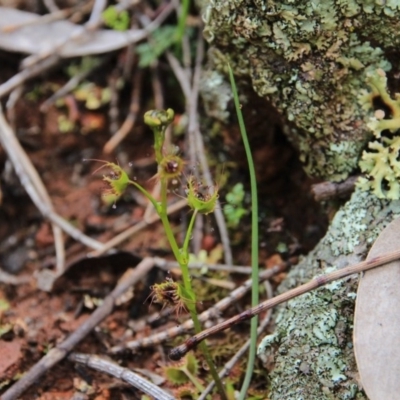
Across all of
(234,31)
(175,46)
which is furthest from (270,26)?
(175,46)

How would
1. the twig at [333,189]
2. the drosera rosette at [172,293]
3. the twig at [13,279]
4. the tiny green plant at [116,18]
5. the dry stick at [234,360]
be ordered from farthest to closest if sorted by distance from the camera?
1. the tiny green plant at [116,18]
2. the twig at [13,279]
3. the twig at [333,189]
4. the dry stick at [234,360]
5. the drosera rosette at [172,293]

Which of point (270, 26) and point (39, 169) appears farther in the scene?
point (39, 169)

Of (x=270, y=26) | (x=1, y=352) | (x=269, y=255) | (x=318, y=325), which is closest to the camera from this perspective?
(x=318, y=325)

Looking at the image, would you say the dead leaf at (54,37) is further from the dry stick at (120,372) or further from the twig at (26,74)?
the dry stick at (120,372)

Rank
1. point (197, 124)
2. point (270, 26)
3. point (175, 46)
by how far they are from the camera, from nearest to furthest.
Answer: point (270, 26) → point (197, 124) → point (175, 46)

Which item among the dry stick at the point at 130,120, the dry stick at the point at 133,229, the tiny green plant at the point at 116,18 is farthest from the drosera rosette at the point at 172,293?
the tiny green plant at the point at 116,18

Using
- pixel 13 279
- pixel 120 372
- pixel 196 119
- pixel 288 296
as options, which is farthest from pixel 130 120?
pixel 288 296

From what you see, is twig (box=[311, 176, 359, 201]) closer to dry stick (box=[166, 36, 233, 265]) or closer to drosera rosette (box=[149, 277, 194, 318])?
dry stick (box=[166, 36, 233, 265])

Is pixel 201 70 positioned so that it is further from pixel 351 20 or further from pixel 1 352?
pixel 1 352
